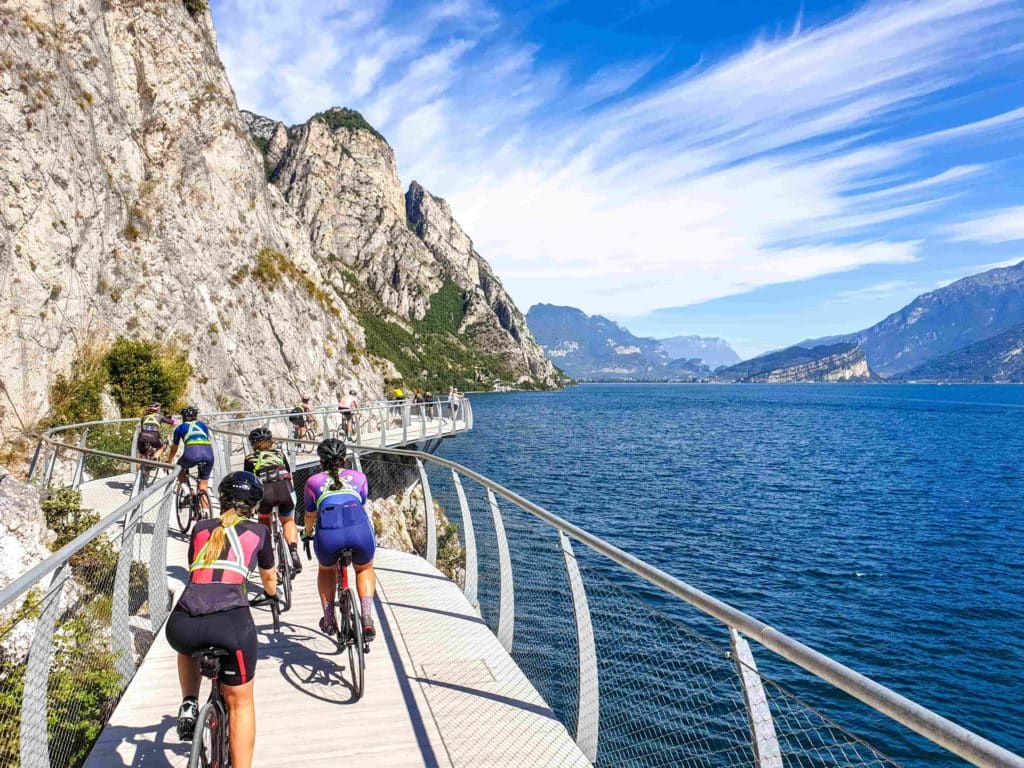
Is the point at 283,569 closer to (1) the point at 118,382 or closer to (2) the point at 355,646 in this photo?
(2) the point at 355,646

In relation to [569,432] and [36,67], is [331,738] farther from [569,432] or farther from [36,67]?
[569,432]

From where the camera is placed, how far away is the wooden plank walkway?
4.54 meters

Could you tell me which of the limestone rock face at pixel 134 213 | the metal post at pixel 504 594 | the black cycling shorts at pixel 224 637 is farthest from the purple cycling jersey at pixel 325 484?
the limestone rock face at pixel 134 213

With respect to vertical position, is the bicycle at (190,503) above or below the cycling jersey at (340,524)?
below

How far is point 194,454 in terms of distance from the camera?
1064 centimetres

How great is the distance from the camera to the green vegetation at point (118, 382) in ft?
71.0

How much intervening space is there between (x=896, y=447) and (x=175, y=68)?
67909mm

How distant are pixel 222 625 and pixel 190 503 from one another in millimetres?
8513

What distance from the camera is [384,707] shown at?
522 centimetres

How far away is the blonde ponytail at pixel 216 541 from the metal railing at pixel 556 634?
2.38 feet

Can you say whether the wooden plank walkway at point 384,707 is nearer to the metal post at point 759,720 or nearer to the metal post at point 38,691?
the metal post at point 38,691

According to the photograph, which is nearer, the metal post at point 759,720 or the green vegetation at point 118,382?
the metal post at point 759,720

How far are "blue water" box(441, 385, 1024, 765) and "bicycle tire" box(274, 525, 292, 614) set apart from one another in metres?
10.2

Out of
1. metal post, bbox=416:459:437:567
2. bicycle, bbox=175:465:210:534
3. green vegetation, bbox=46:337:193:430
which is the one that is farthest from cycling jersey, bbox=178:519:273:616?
green vegetation, bbox=46:337:193:430
